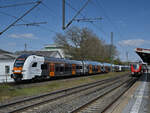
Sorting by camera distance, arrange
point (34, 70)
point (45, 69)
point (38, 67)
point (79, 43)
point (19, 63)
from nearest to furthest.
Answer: point (19, 63), point (34, 70), point (38, 67), point (45, 69), point (79, 43)

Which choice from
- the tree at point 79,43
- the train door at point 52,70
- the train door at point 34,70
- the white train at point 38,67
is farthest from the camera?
the tree at point 79,43

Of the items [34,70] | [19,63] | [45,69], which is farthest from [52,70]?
[19,63]

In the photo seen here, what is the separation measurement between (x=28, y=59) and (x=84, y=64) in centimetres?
1873

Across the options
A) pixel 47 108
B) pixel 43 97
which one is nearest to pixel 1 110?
pixel 47 108

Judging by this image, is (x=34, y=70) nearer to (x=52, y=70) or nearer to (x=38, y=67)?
(x=38, y=67)

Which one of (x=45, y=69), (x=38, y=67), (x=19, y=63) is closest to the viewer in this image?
(x=19, y=63)

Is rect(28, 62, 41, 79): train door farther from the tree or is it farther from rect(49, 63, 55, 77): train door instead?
the tree

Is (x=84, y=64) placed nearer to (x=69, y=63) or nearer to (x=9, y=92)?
(x=69, y=63)

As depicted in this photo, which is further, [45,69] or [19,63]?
[45,69]

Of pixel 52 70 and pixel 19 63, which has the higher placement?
pixel 19 63

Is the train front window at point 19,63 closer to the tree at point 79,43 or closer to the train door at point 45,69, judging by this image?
the train door at point 45,69

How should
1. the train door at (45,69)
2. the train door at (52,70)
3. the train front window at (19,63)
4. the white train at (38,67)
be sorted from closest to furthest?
the white train at (38,67)
the train front window at (19,63)
the train door at (45,69)
the train door at (52,70)

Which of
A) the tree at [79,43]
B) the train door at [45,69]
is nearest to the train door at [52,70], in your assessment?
the train door at [45,69]

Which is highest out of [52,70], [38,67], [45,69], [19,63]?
[19,63]
